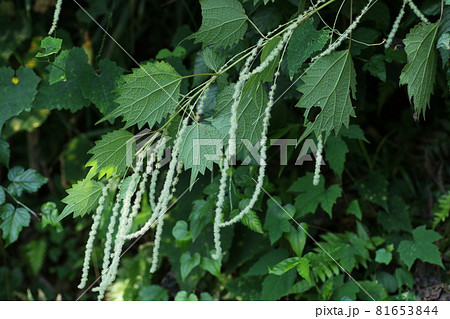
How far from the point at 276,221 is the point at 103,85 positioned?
0.60m

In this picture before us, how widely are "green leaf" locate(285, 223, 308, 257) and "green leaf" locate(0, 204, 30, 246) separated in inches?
28.5

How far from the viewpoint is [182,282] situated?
138 cm

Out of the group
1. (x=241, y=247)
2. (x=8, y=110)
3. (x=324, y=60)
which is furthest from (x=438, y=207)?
(x=8, y=110)

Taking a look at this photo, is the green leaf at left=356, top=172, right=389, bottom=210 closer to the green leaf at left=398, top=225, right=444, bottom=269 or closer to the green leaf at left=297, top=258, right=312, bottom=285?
the green leaf at left=398, top=225, right=444, bottom=269

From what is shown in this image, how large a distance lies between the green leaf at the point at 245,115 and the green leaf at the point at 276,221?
1.11 ft

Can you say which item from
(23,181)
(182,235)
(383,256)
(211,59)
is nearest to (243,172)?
(182,235)

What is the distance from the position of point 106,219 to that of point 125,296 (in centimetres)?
36

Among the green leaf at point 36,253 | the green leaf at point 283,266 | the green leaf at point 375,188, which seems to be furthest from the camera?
the green leaf at point 36,253

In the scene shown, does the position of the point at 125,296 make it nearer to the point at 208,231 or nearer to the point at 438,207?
the point at 208,231

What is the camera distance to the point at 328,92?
896 millimetres

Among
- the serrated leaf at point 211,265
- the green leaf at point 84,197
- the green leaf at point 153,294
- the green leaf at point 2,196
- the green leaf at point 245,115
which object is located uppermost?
the green leaf at point 245,115

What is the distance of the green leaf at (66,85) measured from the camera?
47.8 inches

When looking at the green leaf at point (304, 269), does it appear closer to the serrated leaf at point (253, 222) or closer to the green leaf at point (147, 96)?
the serrated leaf at point (253, 222)

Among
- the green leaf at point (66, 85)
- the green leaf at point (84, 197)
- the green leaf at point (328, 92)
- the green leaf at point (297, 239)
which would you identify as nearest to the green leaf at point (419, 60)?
the green leaf at point (328, 92)
